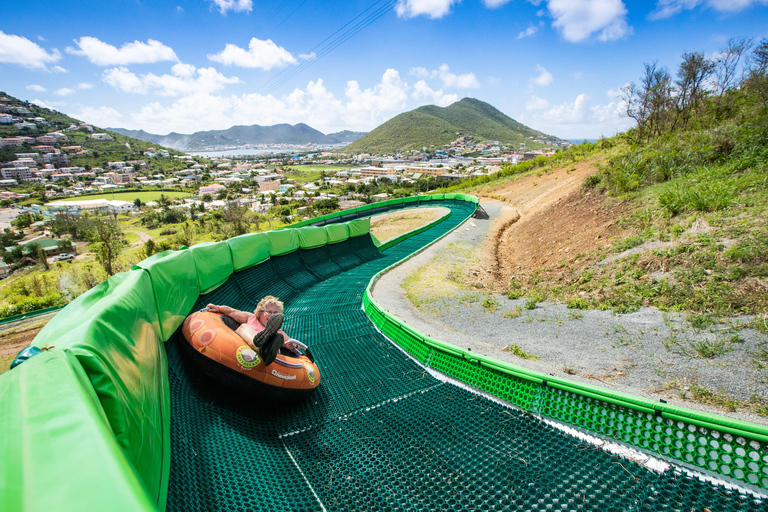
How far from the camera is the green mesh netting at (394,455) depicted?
286 cm

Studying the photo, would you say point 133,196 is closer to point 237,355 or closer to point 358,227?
point 358,227

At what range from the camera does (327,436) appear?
395 centimetres

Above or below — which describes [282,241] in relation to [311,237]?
above

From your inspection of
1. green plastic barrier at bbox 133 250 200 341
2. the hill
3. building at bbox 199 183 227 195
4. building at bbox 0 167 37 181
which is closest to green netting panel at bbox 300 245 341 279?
green plastic barrier at bbox 133 250 200 341

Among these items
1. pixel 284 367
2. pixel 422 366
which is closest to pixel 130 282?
pixel 284 367

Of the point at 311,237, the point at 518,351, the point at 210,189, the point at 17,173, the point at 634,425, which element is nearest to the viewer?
the point at 634,425

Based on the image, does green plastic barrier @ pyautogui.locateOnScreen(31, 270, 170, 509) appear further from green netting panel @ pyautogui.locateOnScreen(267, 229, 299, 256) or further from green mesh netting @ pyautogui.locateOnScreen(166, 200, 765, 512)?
green netting panel @ pyautogui.locateOnScreen(267, 229, 299, 256)

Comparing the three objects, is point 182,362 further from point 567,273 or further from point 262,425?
point 567,273

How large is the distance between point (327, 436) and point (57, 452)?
9.78 feet

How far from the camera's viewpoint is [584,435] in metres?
3.59

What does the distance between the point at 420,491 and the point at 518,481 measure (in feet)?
2.96

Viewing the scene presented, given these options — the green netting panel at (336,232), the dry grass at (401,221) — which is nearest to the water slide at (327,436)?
the green netting panel at (336,232)

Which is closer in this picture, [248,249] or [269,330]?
[269,330]

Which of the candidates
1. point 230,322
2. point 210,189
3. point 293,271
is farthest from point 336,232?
point 210,189
